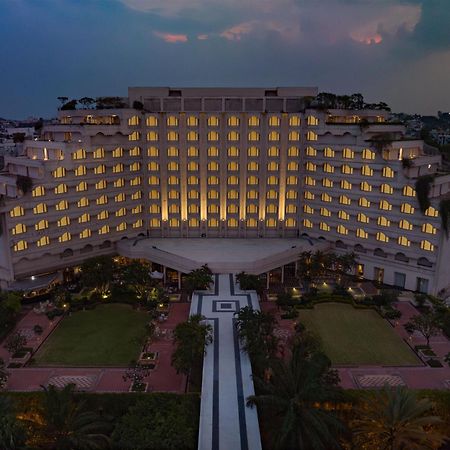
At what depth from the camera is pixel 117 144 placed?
70.6 meters

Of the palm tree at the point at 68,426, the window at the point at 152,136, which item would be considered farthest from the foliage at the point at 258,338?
the window at the point at 152,136

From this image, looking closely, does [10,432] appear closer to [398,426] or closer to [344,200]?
[398,426]

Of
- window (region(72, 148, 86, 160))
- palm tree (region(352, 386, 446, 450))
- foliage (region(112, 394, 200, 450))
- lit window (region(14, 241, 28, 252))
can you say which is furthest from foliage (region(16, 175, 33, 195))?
palm tree (region(352, 386, 446, 450))

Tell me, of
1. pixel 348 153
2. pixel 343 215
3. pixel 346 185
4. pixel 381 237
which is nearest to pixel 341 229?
pixel 343 215

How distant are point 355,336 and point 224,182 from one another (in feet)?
118

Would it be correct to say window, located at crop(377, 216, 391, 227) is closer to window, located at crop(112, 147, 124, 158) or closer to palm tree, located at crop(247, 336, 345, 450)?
palm tree, located at crop(247, 336, 345, 450)

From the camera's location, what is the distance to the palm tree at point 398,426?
30.0 m

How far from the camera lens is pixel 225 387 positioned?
126 ft

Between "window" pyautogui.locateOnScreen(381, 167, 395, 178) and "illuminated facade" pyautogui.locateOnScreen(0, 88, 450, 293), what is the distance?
47 cm

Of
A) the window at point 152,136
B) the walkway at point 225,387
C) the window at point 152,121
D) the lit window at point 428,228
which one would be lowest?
the walkway at point 225,387

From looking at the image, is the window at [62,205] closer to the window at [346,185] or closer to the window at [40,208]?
the window at [40,208]

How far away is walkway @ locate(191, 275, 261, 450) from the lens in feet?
106

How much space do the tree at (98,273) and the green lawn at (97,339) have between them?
3326 mm

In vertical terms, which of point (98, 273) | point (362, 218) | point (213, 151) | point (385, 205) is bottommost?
point (98, 273)
